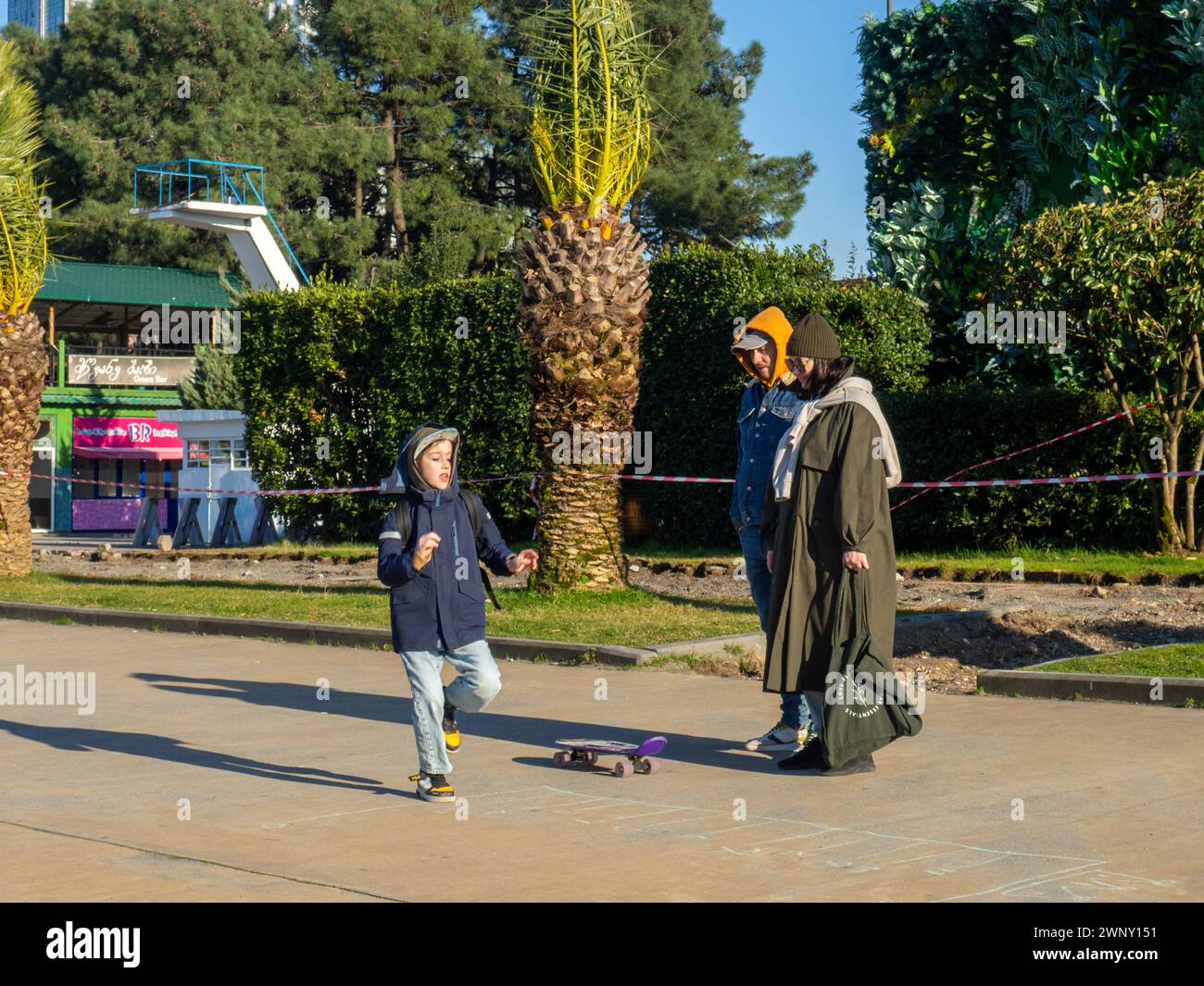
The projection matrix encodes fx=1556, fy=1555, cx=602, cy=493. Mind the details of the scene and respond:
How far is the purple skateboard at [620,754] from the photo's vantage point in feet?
25.5

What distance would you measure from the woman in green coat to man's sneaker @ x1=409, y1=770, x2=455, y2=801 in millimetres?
1642

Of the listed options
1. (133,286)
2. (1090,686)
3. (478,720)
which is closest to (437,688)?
(478,720)

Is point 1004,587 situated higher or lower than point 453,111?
lower

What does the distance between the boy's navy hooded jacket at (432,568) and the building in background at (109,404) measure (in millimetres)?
37960

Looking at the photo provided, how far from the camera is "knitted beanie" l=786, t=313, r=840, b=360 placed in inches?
311

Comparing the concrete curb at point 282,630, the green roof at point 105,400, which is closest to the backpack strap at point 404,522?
the concrete curb at point 282,630

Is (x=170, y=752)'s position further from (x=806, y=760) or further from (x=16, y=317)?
(x=16, y=317)

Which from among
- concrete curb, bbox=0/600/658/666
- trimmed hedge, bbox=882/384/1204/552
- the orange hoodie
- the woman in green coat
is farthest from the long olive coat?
trimmed hedge, bbox=882/384/1204/552

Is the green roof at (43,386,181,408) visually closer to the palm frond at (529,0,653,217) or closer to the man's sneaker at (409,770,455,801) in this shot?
the palm frond at (529,0,653,217)

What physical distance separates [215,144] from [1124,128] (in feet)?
105

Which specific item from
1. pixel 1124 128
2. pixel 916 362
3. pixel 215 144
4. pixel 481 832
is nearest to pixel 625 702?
pixel 481 832

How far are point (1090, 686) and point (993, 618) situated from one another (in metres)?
3.47

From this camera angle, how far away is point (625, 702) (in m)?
10.1
